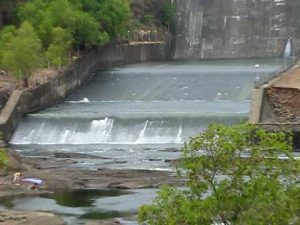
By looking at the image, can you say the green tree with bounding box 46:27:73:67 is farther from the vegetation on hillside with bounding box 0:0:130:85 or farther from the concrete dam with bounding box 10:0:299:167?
the concrete dam with bounding box 10:0:299:167

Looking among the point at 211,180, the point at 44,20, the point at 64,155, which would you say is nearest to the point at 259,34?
the point at 44,20

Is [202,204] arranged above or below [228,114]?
above

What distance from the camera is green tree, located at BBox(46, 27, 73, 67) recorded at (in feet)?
187

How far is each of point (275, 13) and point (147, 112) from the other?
36.8 m

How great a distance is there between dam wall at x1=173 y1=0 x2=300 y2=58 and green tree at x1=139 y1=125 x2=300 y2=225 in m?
65.2

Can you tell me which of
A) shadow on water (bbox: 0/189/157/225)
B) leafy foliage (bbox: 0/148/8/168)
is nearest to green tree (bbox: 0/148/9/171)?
leafy foliage (bbox: 0/148/8/168)

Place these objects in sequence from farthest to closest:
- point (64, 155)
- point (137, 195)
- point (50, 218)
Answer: point (64, 155) < point (137, 195) < point (50, 218)

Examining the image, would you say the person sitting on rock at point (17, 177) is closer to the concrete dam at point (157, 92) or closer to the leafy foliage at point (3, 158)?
the leafy foliage at point (3, 158)

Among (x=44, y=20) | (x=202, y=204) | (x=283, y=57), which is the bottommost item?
(x=283, y=57)

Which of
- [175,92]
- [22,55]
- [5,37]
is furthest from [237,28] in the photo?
[22,55]

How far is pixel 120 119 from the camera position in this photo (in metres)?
44.7

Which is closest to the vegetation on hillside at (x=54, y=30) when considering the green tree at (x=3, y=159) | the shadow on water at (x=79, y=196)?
the green tree at (x=3, y=159)

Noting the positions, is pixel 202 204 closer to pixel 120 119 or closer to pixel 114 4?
pixel 120 119

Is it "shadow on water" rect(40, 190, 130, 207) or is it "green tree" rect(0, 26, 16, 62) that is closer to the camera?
"shadow on water" rect(40, 190, 130, 207)
